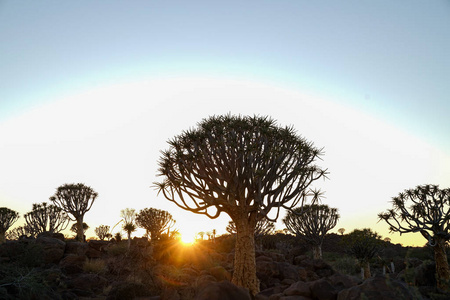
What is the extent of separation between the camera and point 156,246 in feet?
55.9

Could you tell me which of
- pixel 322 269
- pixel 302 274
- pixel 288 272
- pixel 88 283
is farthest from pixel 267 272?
pixel 88 283

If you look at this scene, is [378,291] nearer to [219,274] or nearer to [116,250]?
[219,274]

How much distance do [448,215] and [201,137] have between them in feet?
40.8

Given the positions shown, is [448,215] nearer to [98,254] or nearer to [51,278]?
[51,278]

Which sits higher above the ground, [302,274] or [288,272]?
[288,272]

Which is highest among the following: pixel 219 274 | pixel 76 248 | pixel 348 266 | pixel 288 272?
pixel 76 248

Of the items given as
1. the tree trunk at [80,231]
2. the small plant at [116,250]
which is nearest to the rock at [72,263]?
the small plant at [116,250]

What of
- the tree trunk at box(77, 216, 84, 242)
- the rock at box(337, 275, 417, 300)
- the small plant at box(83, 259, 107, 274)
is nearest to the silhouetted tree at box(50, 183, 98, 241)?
the tree trunk at box(77, 216, 84, 242)

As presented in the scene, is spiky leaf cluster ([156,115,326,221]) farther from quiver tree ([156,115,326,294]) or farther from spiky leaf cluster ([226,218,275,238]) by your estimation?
spiky leaf cluster ([226,218,275,238])

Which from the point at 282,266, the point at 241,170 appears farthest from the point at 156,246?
the point at 241,170

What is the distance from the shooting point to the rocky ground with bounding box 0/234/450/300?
7.45m

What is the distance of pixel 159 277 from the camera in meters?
12.2

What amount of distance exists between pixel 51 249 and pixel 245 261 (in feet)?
38.4

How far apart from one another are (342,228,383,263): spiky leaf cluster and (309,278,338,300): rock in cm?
1264
